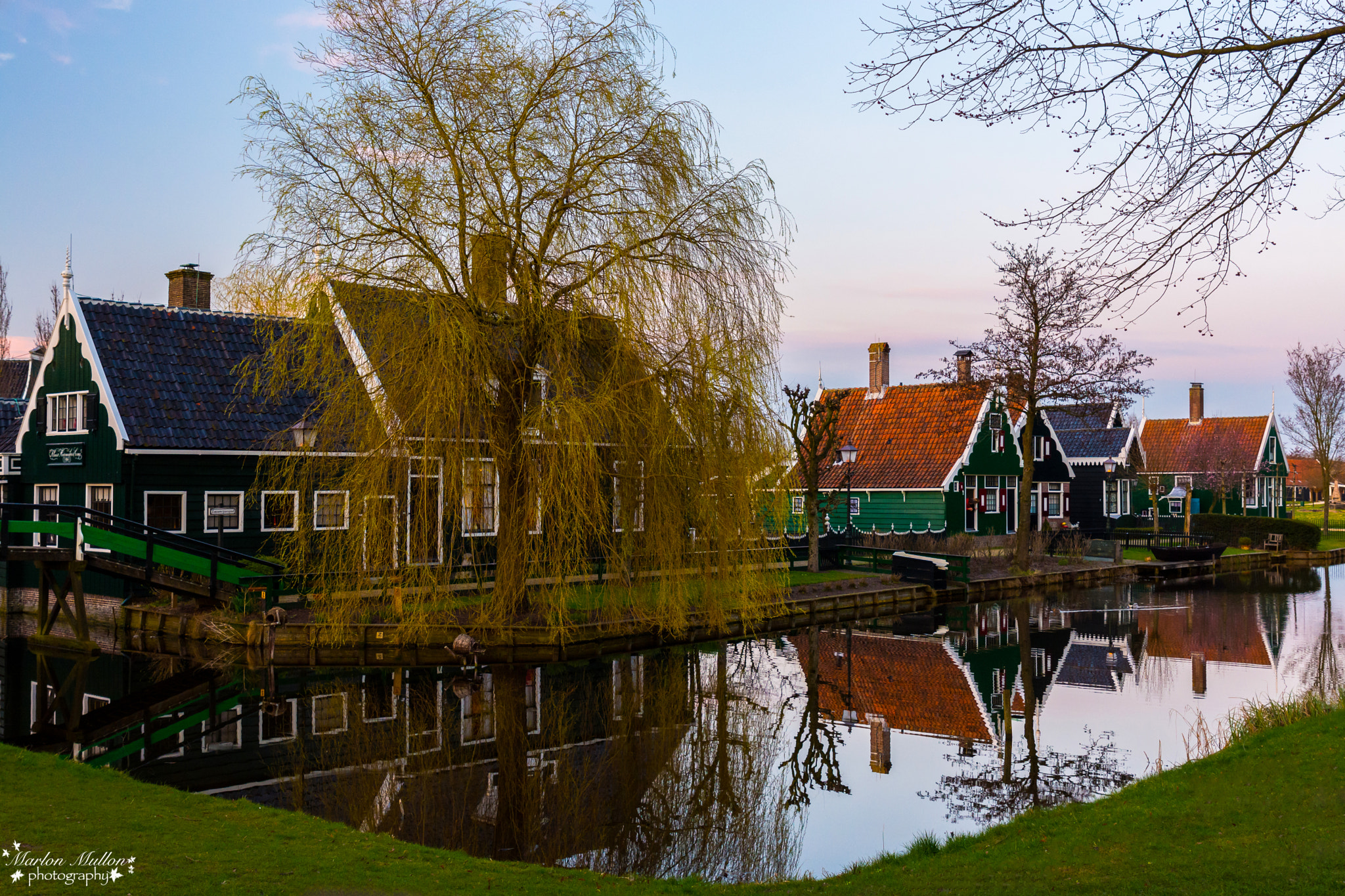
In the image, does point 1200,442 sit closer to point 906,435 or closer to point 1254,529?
point 1254,529

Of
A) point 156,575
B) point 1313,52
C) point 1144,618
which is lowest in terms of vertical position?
point 1144,618

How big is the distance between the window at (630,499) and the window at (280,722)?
589 centimetres

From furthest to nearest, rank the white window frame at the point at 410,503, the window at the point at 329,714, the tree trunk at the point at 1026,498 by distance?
the tree trunk at the point at 1026,498 → the white window frame at the point at 410,503 → the window at the point at 329,714

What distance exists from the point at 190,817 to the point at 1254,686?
51.8 feet

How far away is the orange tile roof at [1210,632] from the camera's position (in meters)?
20.0

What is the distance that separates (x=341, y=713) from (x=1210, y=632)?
18.5 m

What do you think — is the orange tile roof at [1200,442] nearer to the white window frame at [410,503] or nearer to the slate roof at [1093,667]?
the slate roof at [1093,667]

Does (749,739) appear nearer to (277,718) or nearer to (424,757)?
(424,757)

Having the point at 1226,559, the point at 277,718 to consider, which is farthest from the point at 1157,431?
the point at 277,718

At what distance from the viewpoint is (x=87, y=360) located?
22.3 meters

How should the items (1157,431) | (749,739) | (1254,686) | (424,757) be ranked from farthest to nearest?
1. (1157,431)
2. (1254,686)
3. (749,739)
4. (424,757)

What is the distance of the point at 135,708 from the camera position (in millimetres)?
14586

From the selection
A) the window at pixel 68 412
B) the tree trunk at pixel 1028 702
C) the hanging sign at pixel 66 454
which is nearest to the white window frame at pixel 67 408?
the window at pixel 68 412

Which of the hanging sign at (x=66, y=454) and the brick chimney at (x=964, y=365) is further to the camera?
the brick chimney at (x=964, y=365)
